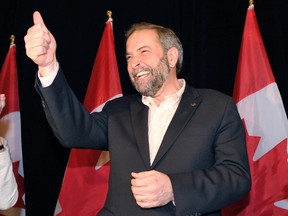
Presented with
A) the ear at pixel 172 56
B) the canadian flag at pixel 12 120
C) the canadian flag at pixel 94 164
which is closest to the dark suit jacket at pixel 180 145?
the ear at pixel 172 56

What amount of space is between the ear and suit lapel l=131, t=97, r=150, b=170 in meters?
0.25

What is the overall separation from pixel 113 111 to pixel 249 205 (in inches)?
43.9

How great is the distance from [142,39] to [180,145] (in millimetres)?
551

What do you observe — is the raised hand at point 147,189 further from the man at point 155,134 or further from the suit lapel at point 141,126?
the suit lapel at point 141,126

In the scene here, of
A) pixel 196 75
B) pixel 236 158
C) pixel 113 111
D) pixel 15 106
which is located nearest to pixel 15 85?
pixel 15 106

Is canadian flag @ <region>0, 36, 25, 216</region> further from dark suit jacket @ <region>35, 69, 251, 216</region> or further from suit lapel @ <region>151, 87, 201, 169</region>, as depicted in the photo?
suit lapel @ <region>151, 87, 201, 169</region>

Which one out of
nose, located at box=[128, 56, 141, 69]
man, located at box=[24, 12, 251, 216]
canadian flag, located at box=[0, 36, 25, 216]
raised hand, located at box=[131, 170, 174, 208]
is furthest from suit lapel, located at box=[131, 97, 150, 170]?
canadian flag, located at box=[0, 36, 25, 216]

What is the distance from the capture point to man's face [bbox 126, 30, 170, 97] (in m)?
1.76

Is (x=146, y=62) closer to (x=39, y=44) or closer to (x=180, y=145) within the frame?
(x=180, y=145)

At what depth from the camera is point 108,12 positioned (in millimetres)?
2857

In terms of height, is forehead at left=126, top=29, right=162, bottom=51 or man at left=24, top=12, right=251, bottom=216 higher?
forehead at left=126, top=29, right=162, bottom=51

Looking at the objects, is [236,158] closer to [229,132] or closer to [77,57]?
[229,132]

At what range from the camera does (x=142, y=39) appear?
1817mm

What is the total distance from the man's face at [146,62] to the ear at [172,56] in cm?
5
